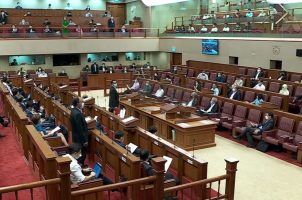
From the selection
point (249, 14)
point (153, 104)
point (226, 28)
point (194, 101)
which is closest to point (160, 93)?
point (194, 101)

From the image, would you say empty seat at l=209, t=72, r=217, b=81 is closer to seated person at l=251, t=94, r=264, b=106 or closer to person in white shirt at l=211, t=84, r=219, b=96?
person in white shirt at l=211, t=84, r=219, b=96

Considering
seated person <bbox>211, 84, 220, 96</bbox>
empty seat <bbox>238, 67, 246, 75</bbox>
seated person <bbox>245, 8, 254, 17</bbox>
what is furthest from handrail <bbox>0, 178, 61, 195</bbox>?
seated person <bbox>245, 8, 254, 17</bbox>

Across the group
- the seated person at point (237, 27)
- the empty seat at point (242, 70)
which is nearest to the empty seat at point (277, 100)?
the empty seat at point (242, 70)

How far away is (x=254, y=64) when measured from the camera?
55.4ft

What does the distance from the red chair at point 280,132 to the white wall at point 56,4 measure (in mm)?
22793

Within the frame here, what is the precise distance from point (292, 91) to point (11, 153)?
9446 mm

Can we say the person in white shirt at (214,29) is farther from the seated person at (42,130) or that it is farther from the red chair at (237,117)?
the seated person at (42,130)

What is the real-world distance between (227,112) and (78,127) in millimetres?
5478

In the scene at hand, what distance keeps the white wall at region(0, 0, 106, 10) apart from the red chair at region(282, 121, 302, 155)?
76.5 feet

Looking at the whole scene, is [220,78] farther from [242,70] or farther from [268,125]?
[268,125]

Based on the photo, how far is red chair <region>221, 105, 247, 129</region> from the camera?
10508 millimetres

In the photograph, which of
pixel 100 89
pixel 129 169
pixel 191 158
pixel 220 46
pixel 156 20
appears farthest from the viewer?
pixel 156 20

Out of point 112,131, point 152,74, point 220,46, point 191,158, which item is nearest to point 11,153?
point 112,131

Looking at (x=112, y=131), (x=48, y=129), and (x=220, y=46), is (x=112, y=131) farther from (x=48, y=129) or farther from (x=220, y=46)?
Result: (x=220, y=46)
